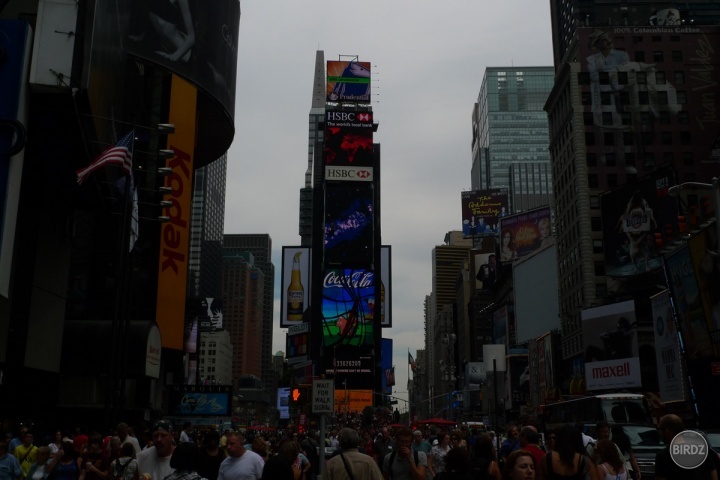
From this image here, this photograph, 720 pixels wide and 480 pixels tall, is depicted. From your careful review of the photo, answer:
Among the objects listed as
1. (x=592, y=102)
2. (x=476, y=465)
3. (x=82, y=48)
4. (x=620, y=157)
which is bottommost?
(x=476, y=465)

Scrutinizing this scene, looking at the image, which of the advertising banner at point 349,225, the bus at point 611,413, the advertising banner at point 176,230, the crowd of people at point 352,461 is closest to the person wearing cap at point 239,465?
the crowd of people at point 352,461

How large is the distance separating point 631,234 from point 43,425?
55.5m

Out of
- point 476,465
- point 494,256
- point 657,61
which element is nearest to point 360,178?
point 494,256

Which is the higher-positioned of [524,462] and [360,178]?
[360,178]

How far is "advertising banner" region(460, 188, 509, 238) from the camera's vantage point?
179875mm

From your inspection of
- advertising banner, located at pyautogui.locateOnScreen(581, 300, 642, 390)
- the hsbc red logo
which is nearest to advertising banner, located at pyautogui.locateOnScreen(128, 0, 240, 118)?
advertising banner, located at pyautogui.locateOnScreen(581, 300, 642, 390)

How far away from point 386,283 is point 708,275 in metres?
111

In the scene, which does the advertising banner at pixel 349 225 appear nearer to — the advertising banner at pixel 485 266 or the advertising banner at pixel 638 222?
the advertising banner at pixel 485 266

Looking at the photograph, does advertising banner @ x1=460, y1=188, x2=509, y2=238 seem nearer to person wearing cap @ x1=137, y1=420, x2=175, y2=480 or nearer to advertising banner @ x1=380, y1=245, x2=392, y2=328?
advertising banner @ x1=380, y1=245, x2=392, y2=328

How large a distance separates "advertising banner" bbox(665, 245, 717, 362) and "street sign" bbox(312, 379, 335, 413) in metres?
27.0

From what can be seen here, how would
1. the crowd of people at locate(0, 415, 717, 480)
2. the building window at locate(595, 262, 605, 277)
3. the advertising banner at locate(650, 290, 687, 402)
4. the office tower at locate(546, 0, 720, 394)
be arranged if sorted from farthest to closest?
the office tower at locate(546, 0, 720, 394)
the building window at locate(595, 262, 605, 277)
the advertising banner at locate(650, 290, 687, 402)
the crowd of people at locate(0, 415, 717, 480)

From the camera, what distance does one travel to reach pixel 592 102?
98.6 metres

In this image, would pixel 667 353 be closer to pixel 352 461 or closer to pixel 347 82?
pixel 352 461

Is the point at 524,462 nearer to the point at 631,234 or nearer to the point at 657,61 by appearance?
the point at 631,234
